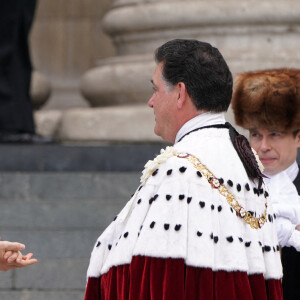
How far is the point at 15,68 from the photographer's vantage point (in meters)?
8.98

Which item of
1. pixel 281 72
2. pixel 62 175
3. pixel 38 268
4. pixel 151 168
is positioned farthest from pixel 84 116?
pixel 151 168

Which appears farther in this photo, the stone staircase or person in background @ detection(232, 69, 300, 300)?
the stone staircase

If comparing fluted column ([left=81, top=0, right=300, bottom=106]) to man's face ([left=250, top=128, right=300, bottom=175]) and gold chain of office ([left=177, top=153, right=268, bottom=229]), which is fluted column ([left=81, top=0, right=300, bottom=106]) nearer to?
man's face ([left=250, top=128, right=300, bottom=175])

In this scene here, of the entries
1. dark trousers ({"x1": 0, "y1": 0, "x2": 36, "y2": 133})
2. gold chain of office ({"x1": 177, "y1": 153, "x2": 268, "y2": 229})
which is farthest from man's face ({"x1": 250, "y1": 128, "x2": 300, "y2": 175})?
dark trousers ({"x1": 0, "y1": 0, "x2": 36, "y2": 133})

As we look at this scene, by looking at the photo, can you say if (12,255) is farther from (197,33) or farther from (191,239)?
(197,33)

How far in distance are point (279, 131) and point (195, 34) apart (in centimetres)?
507

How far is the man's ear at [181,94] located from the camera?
11.3 feet

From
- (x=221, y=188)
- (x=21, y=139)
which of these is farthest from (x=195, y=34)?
(x=221, y=188)

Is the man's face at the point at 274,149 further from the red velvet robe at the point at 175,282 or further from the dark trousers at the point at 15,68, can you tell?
the dark trousers at the point at 15,68

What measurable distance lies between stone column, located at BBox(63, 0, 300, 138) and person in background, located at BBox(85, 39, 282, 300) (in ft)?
17.4

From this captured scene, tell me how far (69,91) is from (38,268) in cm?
632

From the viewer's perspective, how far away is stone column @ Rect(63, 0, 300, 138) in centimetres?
900

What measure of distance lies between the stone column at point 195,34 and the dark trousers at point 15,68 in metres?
0.75

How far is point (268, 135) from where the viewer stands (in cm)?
434
